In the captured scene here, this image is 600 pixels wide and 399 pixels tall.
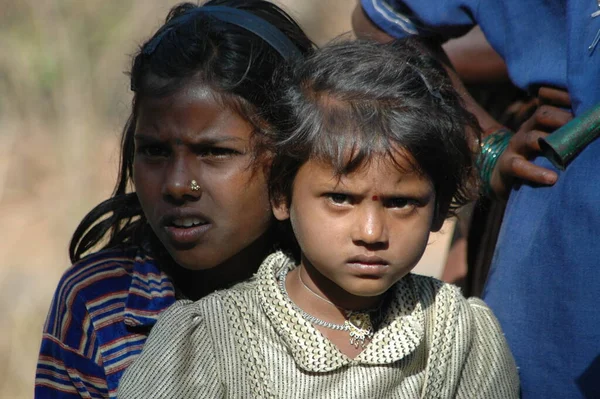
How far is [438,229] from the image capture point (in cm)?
252

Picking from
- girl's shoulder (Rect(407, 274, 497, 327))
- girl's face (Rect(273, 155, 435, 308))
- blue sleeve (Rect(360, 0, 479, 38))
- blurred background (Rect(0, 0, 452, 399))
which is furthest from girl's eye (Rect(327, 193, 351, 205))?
blurred background (Rect(0, 0, 452, 399))

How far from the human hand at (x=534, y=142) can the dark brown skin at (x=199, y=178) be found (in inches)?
26.7

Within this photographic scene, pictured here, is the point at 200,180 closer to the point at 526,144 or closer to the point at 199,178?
the point at 199,178

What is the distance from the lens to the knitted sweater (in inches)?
88.7

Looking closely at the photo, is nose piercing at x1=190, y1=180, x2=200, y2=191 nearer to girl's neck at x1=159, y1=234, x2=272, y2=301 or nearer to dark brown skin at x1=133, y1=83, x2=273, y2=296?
dark brown skin at x1=133, y1=83, x2=273, y2=296

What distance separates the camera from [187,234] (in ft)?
8.25

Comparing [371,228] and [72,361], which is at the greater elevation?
[371,228]

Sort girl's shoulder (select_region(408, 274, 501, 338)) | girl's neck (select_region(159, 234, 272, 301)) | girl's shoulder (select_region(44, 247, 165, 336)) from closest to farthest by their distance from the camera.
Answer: girl's shoulder (select_region(408, 274, 501, 338)) → girl's shoulder (select_region(44, 247, 165, 336)) → girl's neck (select_region(159, 234, 272, 301))

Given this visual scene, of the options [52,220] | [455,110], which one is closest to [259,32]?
[455,110]

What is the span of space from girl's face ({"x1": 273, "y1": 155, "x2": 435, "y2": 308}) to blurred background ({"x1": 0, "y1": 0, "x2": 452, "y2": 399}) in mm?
4120

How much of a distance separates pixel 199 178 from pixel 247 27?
0.49 metres

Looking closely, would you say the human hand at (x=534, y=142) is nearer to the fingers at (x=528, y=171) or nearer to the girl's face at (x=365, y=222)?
the fingers at (x=528, y=171)

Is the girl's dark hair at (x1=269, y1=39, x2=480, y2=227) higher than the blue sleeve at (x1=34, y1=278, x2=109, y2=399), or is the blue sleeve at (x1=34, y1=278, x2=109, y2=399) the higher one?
the girl's dark hair at (x1=269, y1=39, x2=480, y2=227)

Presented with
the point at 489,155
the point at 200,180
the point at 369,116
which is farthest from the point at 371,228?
the point at 489,155
